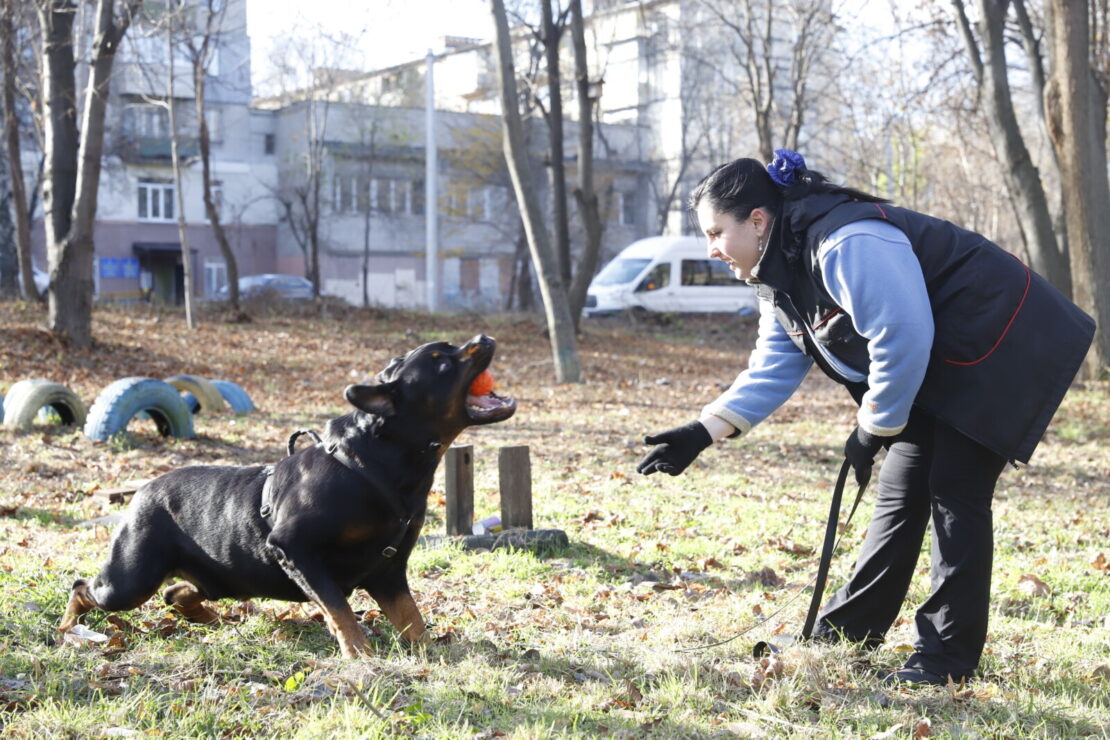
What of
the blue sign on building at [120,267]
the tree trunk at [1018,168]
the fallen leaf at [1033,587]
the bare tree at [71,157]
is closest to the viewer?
the fallen leaf at [1033,587]

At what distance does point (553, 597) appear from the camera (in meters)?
5.21

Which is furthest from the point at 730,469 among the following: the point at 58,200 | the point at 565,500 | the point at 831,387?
the point at 58,200

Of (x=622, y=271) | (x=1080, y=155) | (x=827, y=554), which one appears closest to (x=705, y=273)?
(x=622, y=271)

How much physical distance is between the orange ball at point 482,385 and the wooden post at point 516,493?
2235mm

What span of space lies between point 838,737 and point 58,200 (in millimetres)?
14867

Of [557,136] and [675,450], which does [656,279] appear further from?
[675,450]

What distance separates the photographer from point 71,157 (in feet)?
52.4

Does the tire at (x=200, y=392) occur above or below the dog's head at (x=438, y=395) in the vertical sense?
below

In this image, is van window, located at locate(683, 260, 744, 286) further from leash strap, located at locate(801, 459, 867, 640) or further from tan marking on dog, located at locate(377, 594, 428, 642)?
tan marking on dog, located at locate(377, 594, 428, 642)

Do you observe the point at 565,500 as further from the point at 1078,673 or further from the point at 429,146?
the point at 429,146

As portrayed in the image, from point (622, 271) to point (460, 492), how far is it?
25.8m

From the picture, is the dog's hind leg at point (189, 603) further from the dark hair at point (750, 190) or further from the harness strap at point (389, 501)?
the dark hair at point (750, 190)

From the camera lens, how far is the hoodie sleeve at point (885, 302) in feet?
11.6

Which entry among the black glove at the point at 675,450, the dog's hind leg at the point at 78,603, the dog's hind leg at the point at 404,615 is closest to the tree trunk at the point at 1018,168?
Result: the black glove at the point at 675,450
